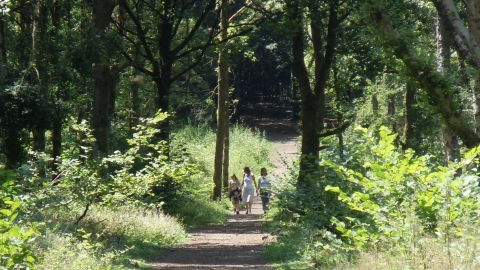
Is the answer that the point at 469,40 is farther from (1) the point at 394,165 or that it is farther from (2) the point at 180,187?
(2) the point at 180,187

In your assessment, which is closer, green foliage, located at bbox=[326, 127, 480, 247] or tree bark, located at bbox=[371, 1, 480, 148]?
green foliage, located at bbox=[326, 127, 480, 247]

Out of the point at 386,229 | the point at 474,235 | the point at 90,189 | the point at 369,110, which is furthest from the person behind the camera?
the point at 369,110

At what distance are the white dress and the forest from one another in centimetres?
110

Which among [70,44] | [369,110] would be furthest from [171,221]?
[369,110]

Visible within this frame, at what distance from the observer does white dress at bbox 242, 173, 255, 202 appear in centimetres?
2969

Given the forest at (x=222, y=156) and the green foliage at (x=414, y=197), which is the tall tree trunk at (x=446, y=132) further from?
the green foliage at (x=414, y=197)

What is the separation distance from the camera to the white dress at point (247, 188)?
1169 inches

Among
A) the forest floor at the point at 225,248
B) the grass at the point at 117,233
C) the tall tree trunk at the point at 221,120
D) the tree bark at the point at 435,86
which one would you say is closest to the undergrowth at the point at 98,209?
the grass at the point at 117,233

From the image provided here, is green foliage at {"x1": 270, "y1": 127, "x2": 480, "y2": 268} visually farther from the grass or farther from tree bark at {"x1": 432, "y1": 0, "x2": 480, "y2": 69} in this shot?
the grass

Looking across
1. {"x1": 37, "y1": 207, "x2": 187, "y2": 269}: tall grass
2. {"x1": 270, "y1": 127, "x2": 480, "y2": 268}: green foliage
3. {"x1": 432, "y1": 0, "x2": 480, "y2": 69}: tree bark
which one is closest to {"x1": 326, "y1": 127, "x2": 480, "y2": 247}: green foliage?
{"x1": 270, "y1": 127, "x2": 480, "y2": 268}: green foliage

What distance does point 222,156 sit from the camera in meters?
34.8

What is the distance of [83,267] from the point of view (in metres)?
10.6

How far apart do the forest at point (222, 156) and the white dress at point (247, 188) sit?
1.10m

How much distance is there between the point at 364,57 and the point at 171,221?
807cm
